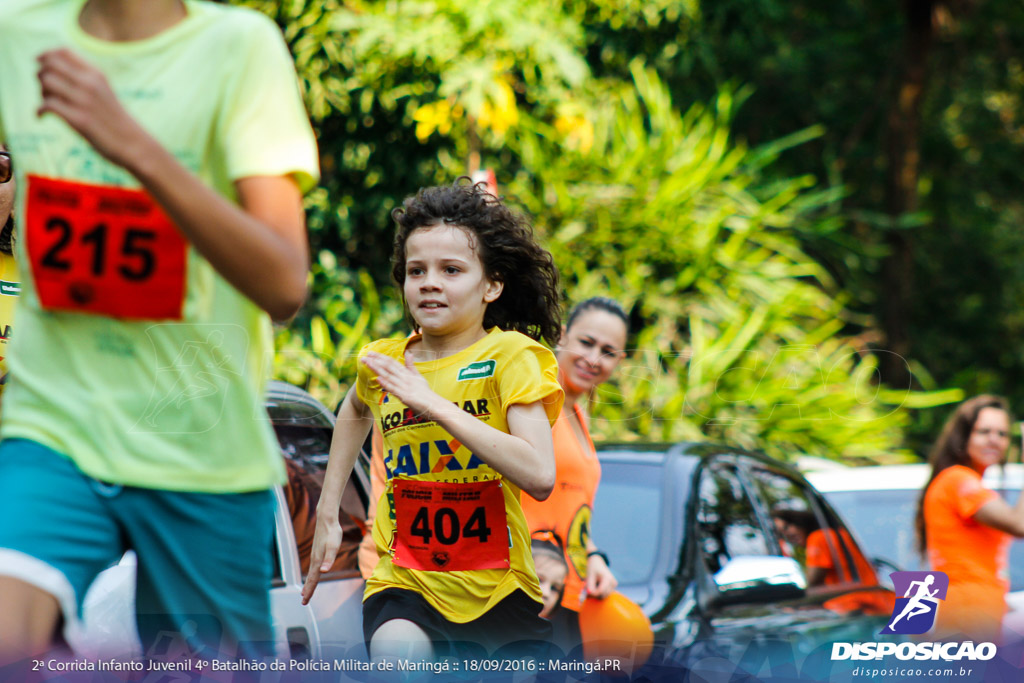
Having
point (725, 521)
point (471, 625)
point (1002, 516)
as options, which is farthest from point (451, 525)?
point (1002, 516)

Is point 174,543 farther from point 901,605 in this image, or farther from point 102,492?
point 901,605

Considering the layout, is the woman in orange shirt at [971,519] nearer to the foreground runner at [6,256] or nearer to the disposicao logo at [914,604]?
the disposicao logo at [914,604]

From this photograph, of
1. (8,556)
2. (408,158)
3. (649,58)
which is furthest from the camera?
(649,58)

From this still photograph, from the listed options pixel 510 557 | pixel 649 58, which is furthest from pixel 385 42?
pixel 510 557

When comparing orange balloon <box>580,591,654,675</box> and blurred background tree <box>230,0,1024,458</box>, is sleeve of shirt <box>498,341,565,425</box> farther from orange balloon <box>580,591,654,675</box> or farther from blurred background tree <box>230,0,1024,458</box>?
blurred background tree <box>230,0,1024,458</box>

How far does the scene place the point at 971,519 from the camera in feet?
14.6

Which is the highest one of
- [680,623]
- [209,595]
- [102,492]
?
[102,492]

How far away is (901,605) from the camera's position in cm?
342

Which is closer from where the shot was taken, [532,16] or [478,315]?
[478,315]

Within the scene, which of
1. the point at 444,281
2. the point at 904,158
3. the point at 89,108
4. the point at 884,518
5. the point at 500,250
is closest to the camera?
the point at 89,108

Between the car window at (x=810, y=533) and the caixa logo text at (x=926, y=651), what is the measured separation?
4.48 feet

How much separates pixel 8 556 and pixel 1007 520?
3757 millimetres

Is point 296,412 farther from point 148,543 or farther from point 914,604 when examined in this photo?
point 914,604

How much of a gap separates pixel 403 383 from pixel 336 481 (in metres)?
0.49
